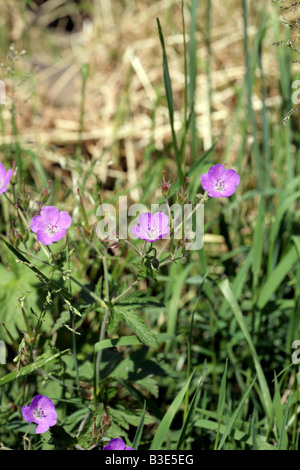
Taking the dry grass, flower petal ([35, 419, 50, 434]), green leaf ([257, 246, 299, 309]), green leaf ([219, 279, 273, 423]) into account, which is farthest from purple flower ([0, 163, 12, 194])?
the dry grass

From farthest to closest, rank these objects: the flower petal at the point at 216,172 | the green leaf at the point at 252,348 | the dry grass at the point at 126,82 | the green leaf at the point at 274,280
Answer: the dry grass at the point at 126,82 < the green leaf at the point at 274,280 < the green leaf at the point at 252,348 < the flower petal at the point at 216,172

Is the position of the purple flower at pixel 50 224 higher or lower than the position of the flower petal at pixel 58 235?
higher

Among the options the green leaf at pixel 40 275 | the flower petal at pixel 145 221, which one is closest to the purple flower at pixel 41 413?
the green leaf at pixel 40 275

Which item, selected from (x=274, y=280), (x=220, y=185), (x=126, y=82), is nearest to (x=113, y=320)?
(x=220, y=185)

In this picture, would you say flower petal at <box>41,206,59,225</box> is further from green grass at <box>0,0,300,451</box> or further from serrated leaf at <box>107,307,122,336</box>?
serrated leaf at <box>107,307,122,336</box>

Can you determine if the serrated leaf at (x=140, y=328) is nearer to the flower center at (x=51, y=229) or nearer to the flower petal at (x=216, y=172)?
the flower center at (x=51, y=229)

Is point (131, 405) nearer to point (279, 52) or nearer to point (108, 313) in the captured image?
point (108, 313)

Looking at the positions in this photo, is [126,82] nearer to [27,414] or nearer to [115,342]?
[115,342]
